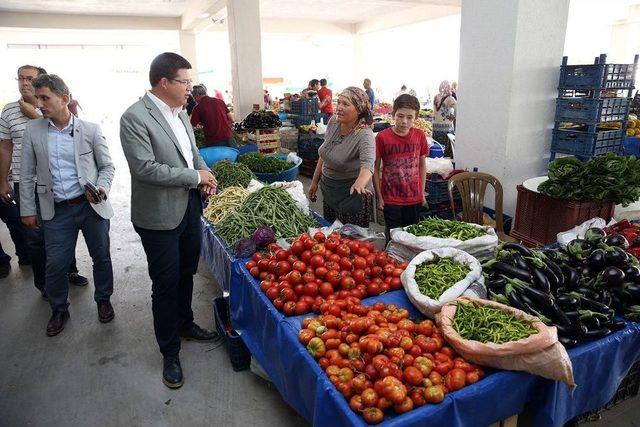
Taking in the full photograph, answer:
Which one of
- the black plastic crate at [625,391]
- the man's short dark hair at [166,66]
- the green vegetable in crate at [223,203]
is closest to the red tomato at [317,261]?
the man's short dark hair at [166,66]

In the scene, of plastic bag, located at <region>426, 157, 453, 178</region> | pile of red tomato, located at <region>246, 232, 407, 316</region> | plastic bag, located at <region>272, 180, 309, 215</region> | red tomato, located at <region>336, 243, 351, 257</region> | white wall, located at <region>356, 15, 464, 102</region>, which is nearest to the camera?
pile of red tomato, located at <region>246, 232, 407, 316</region>

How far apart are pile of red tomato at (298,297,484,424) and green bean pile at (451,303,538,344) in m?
0.11

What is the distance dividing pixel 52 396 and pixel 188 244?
1.31 m

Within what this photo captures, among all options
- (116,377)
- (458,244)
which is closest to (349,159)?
(458,244)

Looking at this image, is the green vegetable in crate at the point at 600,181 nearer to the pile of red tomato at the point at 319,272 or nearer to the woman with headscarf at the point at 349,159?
the woman with headscarf at the point at 349,159

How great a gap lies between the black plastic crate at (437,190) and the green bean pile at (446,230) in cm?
208

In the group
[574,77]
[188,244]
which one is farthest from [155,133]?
[574,77]

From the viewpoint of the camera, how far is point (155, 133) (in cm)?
234

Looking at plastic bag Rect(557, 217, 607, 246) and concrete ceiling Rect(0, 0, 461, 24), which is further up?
concrete ceiling Rect(0, 0, 461, 24)

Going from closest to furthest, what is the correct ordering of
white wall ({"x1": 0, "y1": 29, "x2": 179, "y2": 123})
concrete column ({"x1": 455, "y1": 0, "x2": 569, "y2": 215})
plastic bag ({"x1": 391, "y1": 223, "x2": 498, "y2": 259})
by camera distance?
plastic bag ({"x1": 391, "y1": 223, "x2": 498, "y2": 259})
concrete column ({"x1": 455, "y1": 0, "x2": 569, "y2": 215})
white wall ({"x1": 0, "y1": 29, "x2": 179, "y2": 123})

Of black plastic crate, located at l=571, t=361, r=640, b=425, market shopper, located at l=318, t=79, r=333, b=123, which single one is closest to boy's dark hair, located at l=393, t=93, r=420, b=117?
black plastic crate, located at l=571, t=361, r=640, b=425

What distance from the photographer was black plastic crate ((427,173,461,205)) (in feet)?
16.1

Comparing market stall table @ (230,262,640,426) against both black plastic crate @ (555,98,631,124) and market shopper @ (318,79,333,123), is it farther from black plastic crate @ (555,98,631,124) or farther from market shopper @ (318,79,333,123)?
market shopper @ (318,79,333,123)

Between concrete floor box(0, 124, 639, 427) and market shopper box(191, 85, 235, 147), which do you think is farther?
market shopper box(191, 85, 235, 147)
